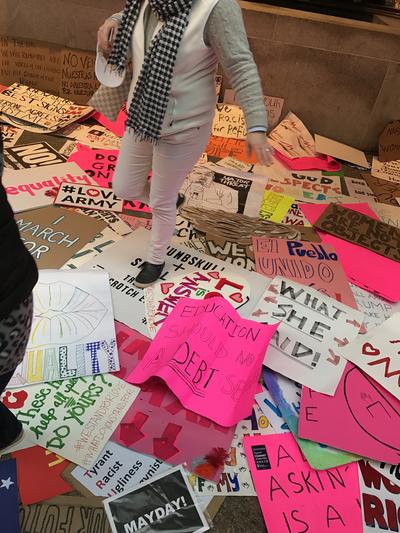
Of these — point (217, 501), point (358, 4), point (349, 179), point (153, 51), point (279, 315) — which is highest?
point (358, 4)

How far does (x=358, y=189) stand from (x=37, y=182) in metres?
1.23

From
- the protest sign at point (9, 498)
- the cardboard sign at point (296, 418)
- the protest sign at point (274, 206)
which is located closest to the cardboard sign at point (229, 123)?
the protest sign at point (274, 206)

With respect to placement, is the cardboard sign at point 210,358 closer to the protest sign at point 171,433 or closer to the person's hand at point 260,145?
the protest sign at point 171,433

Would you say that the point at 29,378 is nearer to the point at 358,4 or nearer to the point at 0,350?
the point at 0,350

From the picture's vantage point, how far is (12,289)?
61 centimetres

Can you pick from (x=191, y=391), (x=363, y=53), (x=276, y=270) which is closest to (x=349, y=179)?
(x=363, y=53)

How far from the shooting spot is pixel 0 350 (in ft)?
Answer: 2.11

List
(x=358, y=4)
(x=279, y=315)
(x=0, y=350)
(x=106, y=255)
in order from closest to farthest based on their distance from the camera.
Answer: (x=0, y=350) → (x=279, y=315) → (x=106, y=255) → (x=358, y=4)

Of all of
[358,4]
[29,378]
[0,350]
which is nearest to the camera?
[0,350]

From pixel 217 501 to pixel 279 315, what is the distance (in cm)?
51

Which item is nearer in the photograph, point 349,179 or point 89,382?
point 89,382

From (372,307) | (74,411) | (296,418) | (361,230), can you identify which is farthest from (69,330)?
(361,230)

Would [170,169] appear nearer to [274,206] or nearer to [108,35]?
[108,35]

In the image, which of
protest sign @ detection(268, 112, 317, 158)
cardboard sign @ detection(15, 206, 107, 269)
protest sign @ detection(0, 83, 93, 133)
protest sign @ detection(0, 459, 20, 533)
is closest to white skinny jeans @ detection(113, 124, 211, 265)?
cardboard sign @ detection(15, 206, 107, 269)
